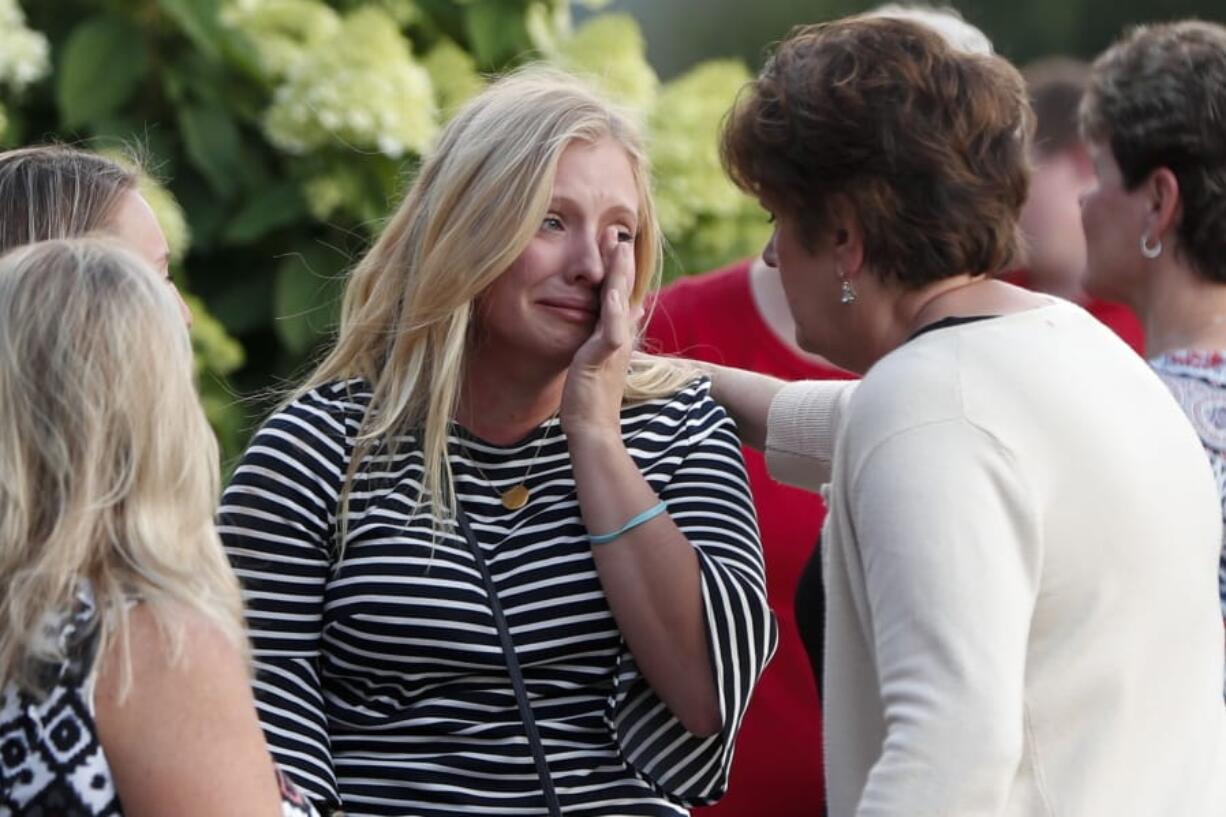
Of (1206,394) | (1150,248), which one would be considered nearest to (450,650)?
(1206,394)

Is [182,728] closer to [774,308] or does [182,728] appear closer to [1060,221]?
[774,308]

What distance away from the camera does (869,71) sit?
223 centimetres

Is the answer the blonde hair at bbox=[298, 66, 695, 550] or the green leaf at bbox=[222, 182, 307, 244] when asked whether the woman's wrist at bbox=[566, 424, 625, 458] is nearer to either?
the blonde hair at bbox=[298, 66, 695, 550]

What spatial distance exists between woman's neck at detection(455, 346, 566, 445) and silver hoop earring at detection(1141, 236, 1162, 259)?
2.91 ft

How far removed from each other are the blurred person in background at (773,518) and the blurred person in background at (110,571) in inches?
43.3

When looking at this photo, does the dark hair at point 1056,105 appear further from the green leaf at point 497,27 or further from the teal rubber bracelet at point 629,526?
the teal rubber bracelet at point 629,526

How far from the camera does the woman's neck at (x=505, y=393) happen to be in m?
2.66

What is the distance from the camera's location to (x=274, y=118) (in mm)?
4086

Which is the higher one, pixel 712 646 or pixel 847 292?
pixel 847 292

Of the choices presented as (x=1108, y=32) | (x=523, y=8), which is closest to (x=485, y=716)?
(x=523, y=8)

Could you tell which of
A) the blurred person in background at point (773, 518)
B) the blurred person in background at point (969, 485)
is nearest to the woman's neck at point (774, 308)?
the blurred person in background at point (773, 518)

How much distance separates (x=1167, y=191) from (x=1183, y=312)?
0.59 feet

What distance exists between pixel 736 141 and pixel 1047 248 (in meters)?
1.64

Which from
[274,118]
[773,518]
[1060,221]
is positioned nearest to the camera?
[773,518]
